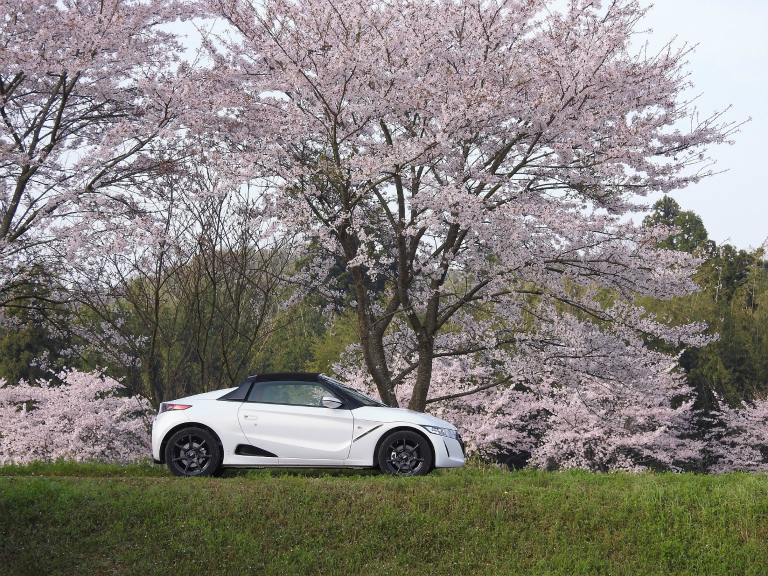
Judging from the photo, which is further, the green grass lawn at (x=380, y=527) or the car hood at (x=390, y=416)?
the car hood at (x=390, y=416)

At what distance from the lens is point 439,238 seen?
17656 mm

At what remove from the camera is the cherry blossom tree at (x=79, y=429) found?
83.4ft

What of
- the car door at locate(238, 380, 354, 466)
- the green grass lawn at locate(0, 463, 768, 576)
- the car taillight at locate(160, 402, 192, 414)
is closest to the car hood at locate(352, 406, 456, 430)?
the car door at locate(238, 380, 354, 466)

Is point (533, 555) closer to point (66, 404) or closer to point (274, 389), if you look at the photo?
point (274, 389)

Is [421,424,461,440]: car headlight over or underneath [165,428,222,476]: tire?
over

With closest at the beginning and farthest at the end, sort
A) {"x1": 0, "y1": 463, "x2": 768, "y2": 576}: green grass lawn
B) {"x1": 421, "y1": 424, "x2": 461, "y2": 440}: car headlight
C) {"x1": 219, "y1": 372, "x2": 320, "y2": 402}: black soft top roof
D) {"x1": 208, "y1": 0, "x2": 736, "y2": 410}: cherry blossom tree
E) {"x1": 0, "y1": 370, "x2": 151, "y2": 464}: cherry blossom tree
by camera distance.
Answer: {"x1": 0, "y1": 463, "x2": 768, "y2": 576}: green grass lawn → {"x1": 421, "y1": 424, "x2": 461, "y2": 440}: car headlight → {"x1": 219, "y1": 372, "x2": 320, "y2": 402}: black soft top roof → {"x1": 208, "y1": 0, "x2": 736, "y2": 410}: cherry blossom tree → {"x1": 0, "y1": 370, "x2": 151, "y2": 464}: cherry blossom tree

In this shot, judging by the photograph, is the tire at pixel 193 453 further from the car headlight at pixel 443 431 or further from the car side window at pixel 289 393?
the car headlight at pixel 443 431

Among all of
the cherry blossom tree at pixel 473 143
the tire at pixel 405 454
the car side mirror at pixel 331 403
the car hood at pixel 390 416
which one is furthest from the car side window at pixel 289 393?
the cherry blossom tree at pixel 473 143

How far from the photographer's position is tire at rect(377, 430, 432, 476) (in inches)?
429

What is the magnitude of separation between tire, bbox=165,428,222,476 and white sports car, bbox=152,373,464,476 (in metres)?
0.01

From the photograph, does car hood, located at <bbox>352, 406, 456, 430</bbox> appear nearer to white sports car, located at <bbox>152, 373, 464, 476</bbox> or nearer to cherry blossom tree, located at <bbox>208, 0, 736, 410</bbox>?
white sports car, located at <bbox>152, 373, 464, 476</bbox>

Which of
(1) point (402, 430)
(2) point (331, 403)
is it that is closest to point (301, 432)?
(2) point (331, 403)

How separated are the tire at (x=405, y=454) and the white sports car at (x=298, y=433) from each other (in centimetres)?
1

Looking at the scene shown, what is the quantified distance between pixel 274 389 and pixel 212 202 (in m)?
6.79
